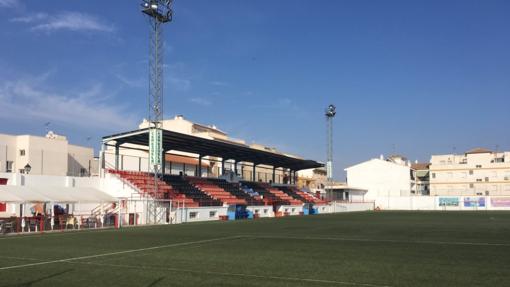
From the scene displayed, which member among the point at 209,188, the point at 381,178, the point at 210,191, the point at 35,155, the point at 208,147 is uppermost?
the point at 208,147

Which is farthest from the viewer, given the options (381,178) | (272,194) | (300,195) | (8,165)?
(381,178)

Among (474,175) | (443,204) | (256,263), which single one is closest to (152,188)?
(256,263)

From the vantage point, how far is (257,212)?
190 feet

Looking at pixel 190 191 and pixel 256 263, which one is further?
pixel 190 191

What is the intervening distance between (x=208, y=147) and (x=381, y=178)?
6310cm

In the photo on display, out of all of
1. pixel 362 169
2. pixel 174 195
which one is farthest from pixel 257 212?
pixel 362 169

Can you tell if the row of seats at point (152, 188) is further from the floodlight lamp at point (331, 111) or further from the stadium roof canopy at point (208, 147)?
the floodlight lamp at point (331, 111)

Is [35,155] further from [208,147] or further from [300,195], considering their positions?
[300,195]

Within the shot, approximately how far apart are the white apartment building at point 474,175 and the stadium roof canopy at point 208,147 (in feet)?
140

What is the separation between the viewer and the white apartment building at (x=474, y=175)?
346 ft

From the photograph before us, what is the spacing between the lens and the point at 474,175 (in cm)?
10844

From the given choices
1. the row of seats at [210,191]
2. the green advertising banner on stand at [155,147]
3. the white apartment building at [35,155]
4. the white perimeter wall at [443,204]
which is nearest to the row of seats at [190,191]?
the row of seats at [210,191]

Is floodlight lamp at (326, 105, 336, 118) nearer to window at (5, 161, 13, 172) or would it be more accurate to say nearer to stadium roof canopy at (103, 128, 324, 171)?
stadium roof canopy at (103, 128, 324, 171)

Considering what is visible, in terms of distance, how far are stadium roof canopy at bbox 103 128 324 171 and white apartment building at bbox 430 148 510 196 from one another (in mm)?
42668
